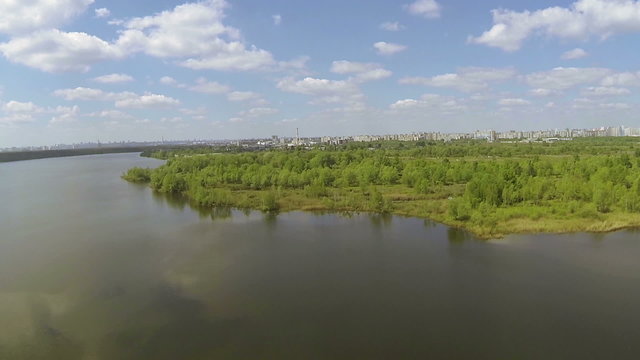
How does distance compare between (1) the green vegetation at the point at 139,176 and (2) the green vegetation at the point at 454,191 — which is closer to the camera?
(2) the green vegetation at the point at 454,191

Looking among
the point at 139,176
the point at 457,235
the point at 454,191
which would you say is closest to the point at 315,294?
the point at 457,235

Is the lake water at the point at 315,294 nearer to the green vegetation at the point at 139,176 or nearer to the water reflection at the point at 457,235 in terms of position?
the water reflection at the point at 457,235

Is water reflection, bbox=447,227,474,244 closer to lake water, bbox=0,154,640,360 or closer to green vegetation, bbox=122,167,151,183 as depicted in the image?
lake water, bbox=0,154,640,360

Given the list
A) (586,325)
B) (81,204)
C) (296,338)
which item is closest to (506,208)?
(586,325)

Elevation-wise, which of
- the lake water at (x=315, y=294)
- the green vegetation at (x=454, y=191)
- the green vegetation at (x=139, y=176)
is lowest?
the lake water at (x=315, y=294)

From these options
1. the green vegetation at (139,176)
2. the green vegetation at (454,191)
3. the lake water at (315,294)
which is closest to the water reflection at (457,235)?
the lake water at (315,294)

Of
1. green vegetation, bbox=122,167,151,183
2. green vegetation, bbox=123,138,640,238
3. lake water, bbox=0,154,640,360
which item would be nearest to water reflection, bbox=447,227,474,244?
lake water, bbox=0,154,640,360

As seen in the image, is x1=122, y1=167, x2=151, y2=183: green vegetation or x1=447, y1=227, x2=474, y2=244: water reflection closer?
x1=447, y1=227, x2=474, y2=244: water reflection

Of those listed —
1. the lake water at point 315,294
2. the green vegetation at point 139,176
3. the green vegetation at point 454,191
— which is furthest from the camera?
the green vegetation at point 139,176
